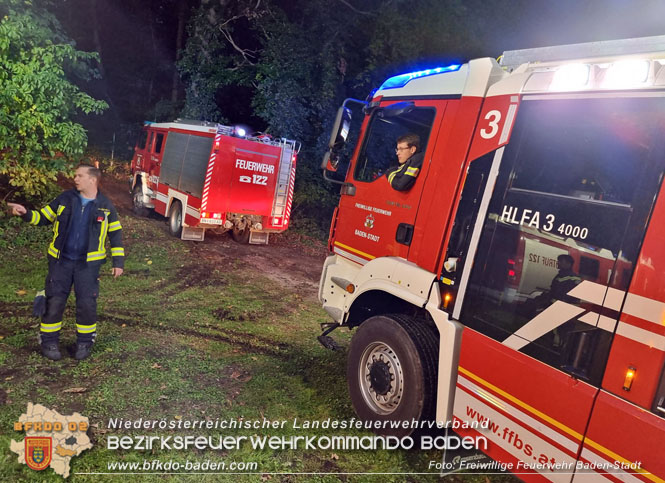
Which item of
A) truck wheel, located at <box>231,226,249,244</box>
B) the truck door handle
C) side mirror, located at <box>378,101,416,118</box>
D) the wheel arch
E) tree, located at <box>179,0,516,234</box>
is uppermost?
tree, located at <box>179,0,516,234</box>

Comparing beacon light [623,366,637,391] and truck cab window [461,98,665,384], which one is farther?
truck cab window [461,98,665,384]

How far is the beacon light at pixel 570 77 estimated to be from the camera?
2.71 m

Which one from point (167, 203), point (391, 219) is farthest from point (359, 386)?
point (167, 203)

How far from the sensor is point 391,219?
13.3ft

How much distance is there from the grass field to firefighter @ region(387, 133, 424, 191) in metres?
2.15

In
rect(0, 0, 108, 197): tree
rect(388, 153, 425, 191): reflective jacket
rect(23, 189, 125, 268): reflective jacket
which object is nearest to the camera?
rect(388, 153, 425, 191): reflective jacket

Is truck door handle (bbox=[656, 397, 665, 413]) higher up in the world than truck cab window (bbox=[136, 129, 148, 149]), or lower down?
lower down

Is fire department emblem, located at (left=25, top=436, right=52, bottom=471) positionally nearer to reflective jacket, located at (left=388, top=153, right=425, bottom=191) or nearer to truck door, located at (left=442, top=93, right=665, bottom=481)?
truck door, located at (left=442, top=93, right=665, bottom=481)

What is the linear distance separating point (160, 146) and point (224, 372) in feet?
33.0

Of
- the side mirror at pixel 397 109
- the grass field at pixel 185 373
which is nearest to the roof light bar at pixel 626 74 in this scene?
the side mirror at pixel 397 109

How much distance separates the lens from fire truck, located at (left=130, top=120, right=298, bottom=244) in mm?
10750

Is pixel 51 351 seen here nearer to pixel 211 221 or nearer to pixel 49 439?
pixel 49 439

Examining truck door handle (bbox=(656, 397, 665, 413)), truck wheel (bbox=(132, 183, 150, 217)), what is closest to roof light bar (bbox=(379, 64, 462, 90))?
truck door handle (bbox=(656, 397, 665, 413))

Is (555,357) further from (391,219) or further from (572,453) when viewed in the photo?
(391,219)
